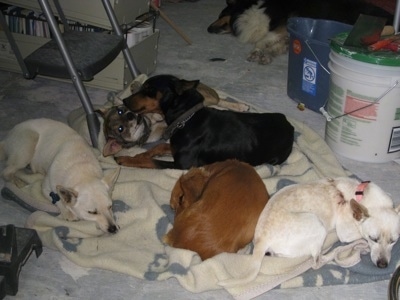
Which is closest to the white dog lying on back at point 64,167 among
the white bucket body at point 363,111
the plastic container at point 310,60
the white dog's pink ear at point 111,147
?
the white dog's pink ear at point 111,147

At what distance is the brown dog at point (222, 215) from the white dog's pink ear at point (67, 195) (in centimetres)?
41

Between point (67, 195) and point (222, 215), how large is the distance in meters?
0.65

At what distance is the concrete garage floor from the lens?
6.71 feet

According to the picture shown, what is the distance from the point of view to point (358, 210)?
207 cm

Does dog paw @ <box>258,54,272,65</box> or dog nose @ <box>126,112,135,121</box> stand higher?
dog nose @ <box>126,112,135,121</box>

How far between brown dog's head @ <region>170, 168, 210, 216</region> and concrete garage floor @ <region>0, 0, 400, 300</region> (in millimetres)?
350

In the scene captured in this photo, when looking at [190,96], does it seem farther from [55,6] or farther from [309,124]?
[55,6]

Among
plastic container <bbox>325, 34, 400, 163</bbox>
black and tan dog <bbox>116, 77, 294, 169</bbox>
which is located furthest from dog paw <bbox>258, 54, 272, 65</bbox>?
black and tan dog <bbox>116, 77, 294, 169</bbox>

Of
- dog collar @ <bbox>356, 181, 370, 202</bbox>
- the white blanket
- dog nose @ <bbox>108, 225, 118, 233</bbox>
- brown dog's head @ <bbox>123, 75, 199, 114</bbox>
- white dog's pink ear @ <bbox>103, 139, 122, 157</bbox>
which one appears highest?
brown dog's head @ <bbox>123, 75, 199, 114</bbox>

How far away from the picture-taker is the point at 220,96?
3398 mm

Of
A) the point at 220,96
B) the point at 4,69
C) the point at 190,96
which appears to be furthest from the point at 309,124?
the point at 4,69

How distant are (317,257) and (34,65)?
169cm

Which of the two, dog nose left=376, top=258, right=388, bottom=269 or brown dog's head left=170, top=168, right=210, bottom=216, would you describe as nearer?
dog nose left=376, top=258, right=388, bottom=269

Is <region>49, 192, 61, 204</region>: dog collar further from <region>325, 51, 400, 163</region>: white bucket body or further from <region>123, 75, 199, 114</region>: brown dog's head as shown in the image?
<region>325, 51, 400, 163</region>: white bucket body
